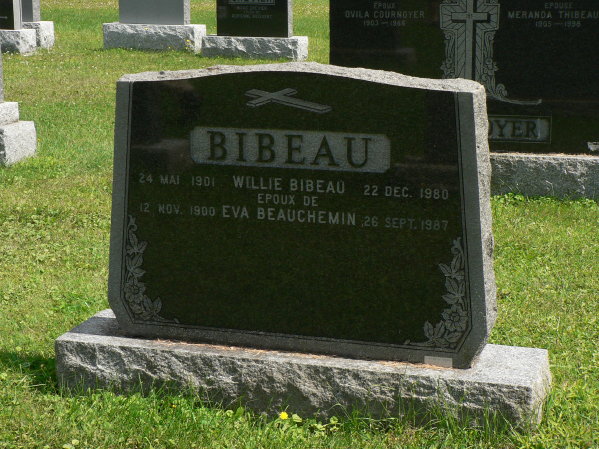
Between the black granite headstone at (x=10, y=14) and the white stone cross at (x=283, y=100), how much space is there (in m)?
14.3

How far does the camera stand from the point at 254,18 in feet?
54.1

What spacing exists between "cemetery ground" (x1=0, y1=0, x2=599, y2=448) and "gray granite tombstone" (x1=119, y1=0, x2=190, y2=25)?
25.5 ft

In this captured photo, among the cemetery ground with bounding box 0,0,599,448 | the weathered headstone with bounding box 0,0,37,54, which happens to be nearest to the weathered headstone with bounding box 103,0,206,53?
the weathered headstone with bounding box 0,0,37,54

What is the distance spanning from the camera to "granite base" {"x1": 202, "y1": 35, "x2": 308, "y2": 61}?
1638 cm

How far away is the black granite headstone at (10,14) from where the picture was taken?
17.0 m

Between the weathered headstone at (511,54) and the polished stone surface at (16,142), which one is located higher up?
the weathered headstone at (511,54)

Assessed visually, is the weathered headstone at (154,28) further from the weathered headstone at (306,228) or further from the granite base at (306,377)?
the granite base at (306,377)

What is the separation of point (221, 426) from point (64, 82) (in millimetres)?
11195

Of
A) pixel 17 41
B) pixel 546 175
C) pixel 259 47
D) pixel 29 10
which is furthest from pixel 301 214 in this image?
pixel 29 10

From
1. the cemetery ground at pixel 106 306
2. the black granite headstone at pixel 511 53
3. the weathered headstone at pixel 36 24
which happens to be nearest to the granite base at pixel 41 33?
the weathered headstone at pixel 36 24

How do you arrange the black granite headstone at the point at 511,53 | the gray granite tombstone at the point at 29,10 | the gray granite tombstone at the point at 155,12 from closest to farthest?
the black granite headstone at the point at 511,53
the gray granite tombstone at the point at 155,12
the gray granite tombstone at the point at 29,10

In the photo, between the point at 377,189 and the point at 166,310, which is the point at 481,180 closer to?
the point at 377,189

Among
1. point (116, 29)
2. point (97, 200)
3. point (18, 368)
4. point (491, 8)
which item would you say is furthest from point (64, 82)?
point (18, 368)

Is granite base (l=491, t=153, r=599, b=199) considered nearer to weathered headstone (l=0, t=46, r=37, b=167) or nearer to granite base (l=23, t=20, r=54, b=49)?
weathered headstone (l=0, t=46, r=37, b=167)
